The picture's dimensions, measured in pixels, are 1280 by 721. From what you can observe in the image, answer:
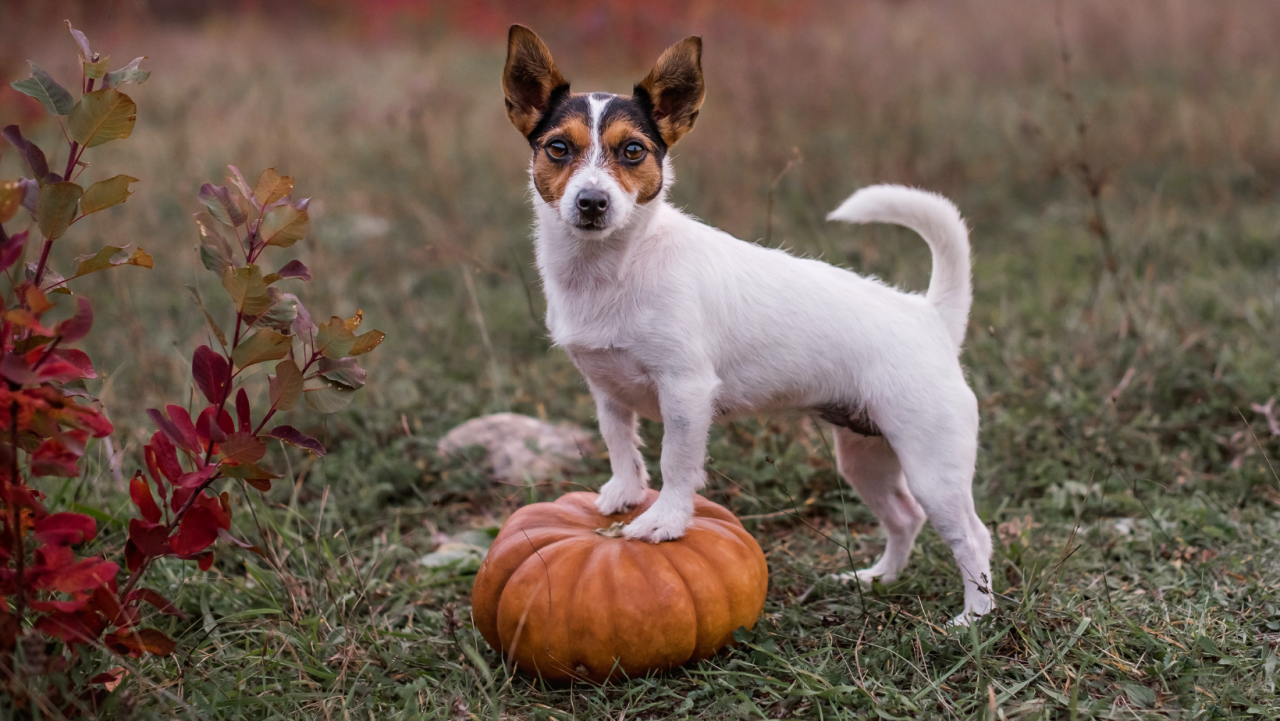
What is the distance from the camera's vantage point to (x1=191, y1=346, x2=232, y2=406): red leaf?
88.7 inches

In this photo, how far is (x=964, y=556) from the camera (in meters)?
2.87

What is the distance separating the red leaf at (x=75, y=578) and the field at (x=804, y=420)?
33cm

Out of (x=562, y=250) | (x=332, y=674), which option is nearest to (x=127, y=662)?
(x=332, y=674)

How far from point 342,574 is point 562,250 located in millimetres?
1353

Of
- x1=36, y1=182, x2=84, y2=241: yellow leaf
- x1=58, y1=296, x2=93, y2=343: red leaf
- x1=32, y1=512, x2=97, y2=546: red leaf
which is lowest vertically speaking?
x1=32, y1=512, x2=97, y2=546: red leaf

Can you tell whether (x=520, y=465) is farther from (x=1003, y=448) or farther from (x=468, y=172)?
(x=468, y=172)

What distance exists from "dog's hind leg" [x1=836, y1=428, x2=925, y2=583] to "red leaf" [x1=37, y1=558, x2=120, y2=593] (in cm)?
213

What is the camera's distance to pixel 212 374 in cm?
227

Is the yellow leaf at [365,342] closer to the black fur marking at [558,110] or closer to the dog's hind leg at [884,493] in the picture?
the black fur marking at [558,110]

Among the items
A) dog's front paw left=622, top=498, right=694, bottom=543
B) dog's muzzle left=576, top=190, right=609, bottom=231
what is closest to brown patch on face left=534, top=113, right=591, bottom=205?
dog's muzzle left=576, top=190, right=609, bottom=231

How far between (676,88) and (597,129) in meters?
0.31

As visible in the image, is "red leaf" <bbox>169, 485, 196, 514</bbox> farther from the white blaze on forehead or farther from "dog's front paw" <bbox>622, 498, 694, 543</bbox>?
the white blaze on forehead

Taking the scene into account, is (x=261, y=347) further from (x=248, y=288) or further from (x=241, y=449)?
(x=241, y=449)

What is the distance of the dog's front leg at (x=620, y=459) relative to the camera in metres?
2.99
